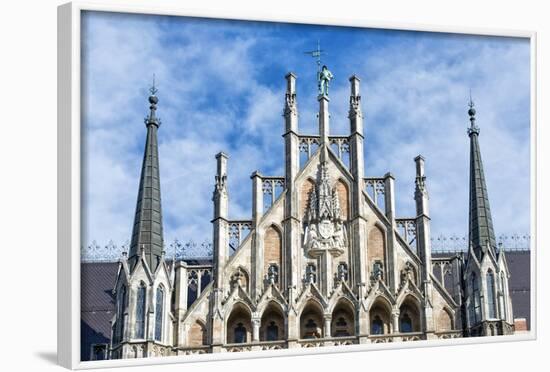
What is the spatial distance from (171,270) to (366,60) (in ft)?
18.1

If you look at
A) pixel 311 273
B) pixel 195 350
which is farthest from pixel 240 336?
pixel 311 273

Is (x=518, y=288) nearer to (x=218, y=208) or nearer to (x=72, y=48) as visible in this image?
(x=218, y=208)

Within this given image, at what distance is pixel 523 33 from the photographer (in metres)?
20.1

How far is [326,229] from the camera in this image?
64.4 feet

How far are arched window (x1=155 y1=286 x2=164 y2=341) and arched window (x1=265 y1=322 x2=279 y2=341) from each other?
6.93 ft

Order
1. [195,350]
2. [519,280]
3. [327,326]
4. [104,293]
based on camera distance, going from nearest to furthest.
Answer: [104,293]
[195,350]
[327,326]
[519,280]

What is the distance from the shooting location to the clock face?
1958 centimetres

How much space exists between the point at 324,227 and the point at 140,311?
3970 millimetres

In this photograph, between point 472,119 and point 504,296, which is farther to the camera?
point 472,119

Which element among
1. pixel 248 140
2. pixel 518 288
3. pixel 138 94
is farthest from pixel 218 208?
pixel 518 288

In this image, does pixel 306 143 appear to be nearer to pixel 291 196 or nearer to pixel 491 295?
pixel 291 196

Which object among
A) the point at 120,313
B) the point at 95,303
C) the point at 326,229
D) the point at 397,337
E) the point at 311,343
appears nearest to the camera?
the point at 95,303

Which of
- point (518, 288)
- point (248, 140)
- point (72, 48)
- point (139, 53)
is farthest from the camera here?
point (518, 288)

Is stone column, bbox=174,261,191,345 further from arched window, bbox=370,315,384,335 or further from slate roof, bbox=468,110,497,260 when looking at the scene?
slate roof, bbox=468,110,497,260
